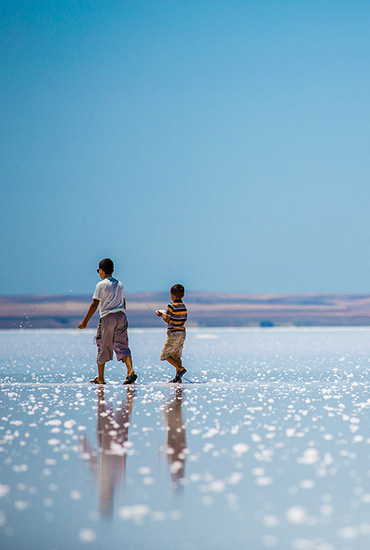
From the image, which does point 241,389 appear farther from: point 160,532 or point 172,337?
point 160,532

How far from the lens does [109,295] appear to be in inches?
446

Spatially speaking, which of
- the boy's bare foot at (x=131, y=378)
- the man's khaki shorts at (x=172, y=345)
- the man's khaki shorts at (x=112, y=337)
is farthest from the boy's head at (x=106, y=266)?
the boy's bare foot at (x=131, y=378)

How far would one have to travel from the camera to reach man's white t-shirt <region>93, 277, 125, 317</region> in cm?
1130

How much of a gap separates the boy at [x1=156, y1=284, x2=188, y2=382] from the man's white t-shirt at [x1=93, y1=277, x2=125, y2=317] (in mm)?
711

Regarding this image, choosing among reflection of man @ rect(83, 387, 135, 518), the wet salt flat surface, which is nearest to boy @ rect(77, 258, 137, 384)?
the wet salt flat surface

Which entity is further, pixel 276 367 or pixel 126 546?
pixel 276 367

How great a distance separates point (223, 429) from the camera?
6863mm

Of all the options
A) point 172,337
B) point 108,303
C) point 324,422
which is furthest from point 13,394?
point 324,422

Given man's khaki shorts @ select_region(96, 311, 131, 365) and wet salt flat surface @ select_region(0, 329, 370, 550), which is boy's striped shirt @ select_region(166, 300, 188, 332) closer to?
man's khaki shorts @ select_region(96, 311, 131, 365)

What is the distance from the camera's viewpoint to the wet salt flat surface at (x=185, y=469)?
362 cm

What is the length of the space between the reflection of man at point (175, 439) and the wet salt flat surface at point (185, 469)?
0.01 m

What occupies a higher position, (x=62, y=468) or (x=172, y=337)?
(x=172, y=337)

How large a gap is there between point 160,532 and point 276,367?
11800 mm

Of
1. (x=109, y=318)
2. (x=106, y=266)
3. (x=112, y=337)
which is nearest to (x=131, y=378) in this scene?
(x=112, y=337)
